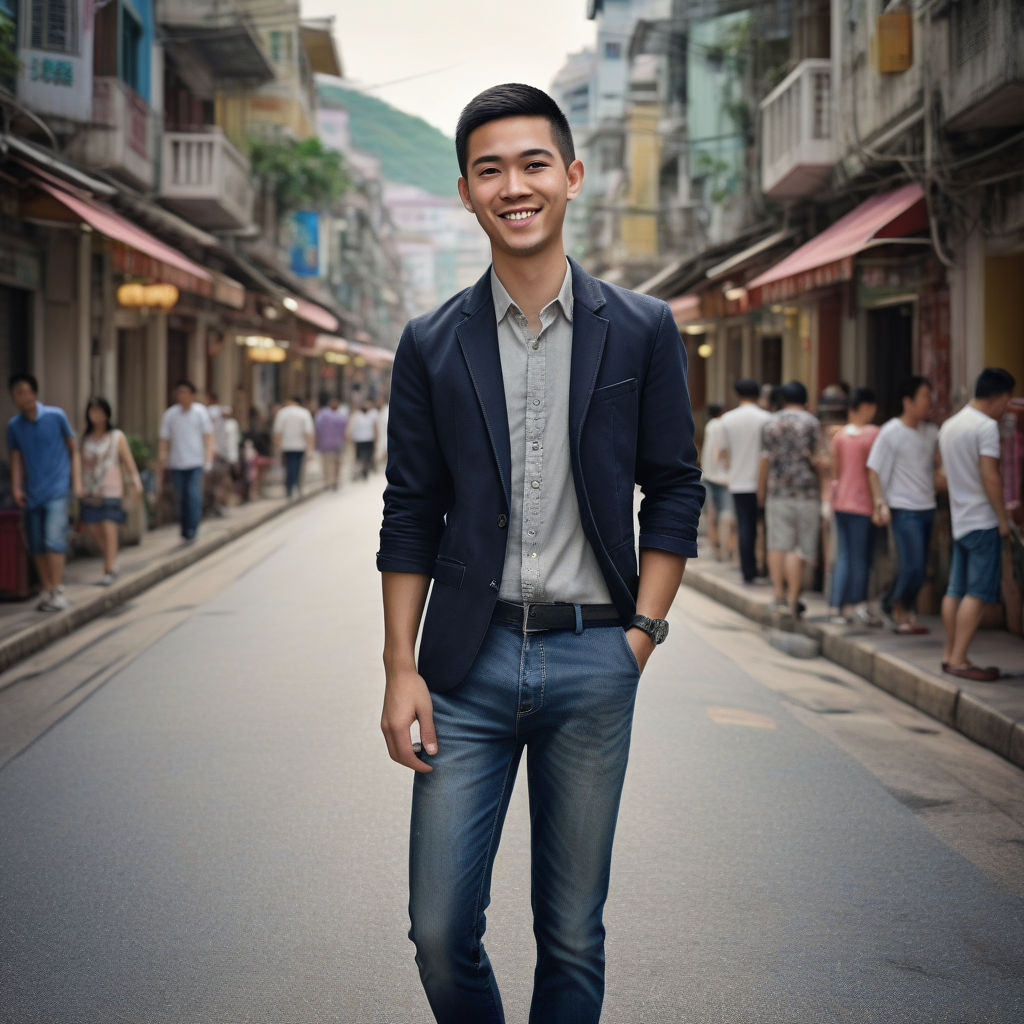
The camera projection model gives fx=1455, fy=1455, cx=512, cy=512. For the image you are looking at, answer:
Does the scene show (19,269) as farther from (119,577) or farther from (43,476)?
(43,476)

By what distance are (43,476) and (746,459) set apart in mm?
5965

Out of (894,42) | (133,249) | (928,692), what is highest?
(894,42)

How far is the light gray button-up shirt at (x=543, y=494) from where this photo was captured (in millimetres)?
2660

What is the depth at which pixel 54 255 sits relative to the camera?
55.8ft

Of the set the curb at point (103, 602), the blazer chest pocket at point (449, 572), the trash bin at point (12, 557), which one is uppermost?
the blazer chest pocket at point (449, 572)

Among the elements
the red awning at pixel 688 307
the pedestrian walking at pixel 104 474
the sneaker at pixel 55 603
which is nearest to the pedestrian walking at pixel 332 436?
the red awning at pixel 688 307

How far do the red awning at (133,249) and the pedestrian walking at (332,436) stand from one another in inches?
433

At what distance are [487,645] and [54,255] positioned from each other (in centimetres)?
1564

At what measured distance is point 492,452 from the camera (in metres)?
2.66

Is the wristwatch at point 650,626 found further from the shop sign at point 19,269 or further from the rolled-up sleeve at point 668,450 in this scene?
the shop sign at point 19,269

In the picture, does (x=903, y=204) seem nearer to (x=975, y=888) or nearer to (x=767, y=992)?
(x=975, y=888)

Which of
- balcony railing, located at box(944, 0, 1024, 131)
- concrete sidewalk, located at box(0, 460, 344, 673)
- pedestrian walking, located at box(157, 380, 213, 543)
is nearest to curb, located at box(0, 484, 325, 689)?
concrete sidewalk, located at box(0, 460, 344, 673)

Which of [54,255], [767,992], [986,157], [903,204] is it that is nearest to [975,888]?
[767,992]

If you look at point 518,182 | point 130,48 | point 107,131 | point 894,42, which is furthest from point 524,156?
point 130,48
